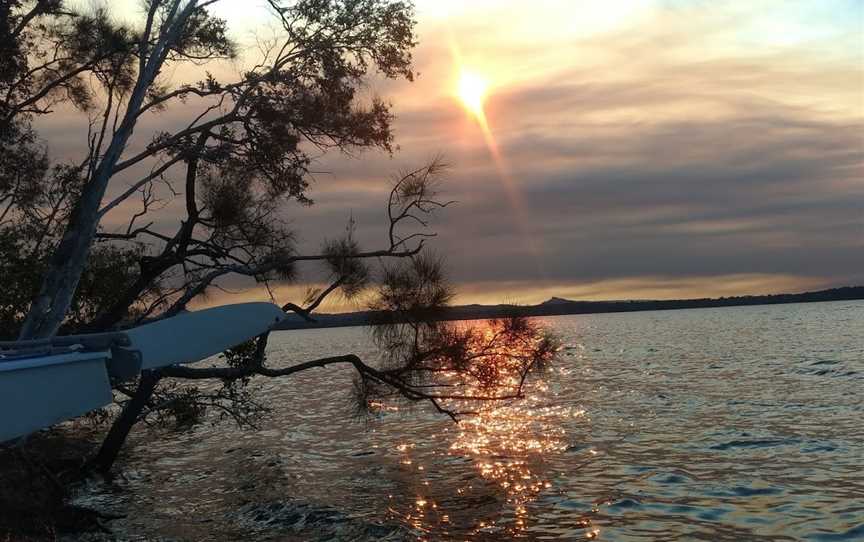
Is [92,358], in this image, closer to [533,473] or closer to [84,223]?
[84,223]

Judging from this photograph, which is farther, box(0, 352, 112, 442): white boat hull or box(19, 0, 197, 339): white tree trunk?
box(19, 0, 197, 339): white tree trunk

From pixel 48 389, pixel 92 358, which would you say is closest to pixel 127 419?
pixel 92 358

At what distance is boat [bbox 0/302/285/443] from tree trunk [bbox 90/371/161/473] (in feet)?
32.5

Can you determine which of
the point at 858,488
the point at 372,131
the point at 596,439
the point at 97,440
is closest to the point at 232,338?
the point at 372,131

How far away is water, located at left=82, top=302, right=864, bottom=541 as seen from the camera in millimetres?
14625

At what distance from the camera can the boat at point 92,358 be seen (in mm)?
4426

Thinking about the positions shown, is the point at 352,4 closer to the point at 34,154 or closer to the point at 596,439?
the point at 34,154

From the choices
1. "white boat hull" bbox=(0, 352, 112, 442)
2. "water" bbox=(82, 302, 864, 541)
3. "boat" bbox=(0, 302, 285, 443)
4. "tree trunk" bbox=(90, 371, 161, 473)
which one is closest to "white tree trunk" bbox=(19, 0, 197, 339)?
"tree trunk" bbox=(90, 371, 161, 473)

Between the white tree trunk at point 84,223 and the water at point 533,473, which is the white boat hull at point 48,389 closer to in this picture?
the water at point 533,473

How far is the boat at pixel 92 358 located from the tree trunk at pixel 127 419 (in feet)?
32.5

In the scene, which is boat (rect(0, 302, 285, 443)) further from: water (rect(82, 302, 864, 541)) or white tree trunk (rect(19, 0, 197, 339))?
white tree trunk (rect(19, 0, 197, 339))

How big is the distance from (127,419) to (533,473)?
9.86 m

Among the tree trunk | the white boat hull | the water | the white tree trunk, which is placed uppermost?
the white tree trunk

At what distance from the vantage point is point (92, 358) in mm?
5195
